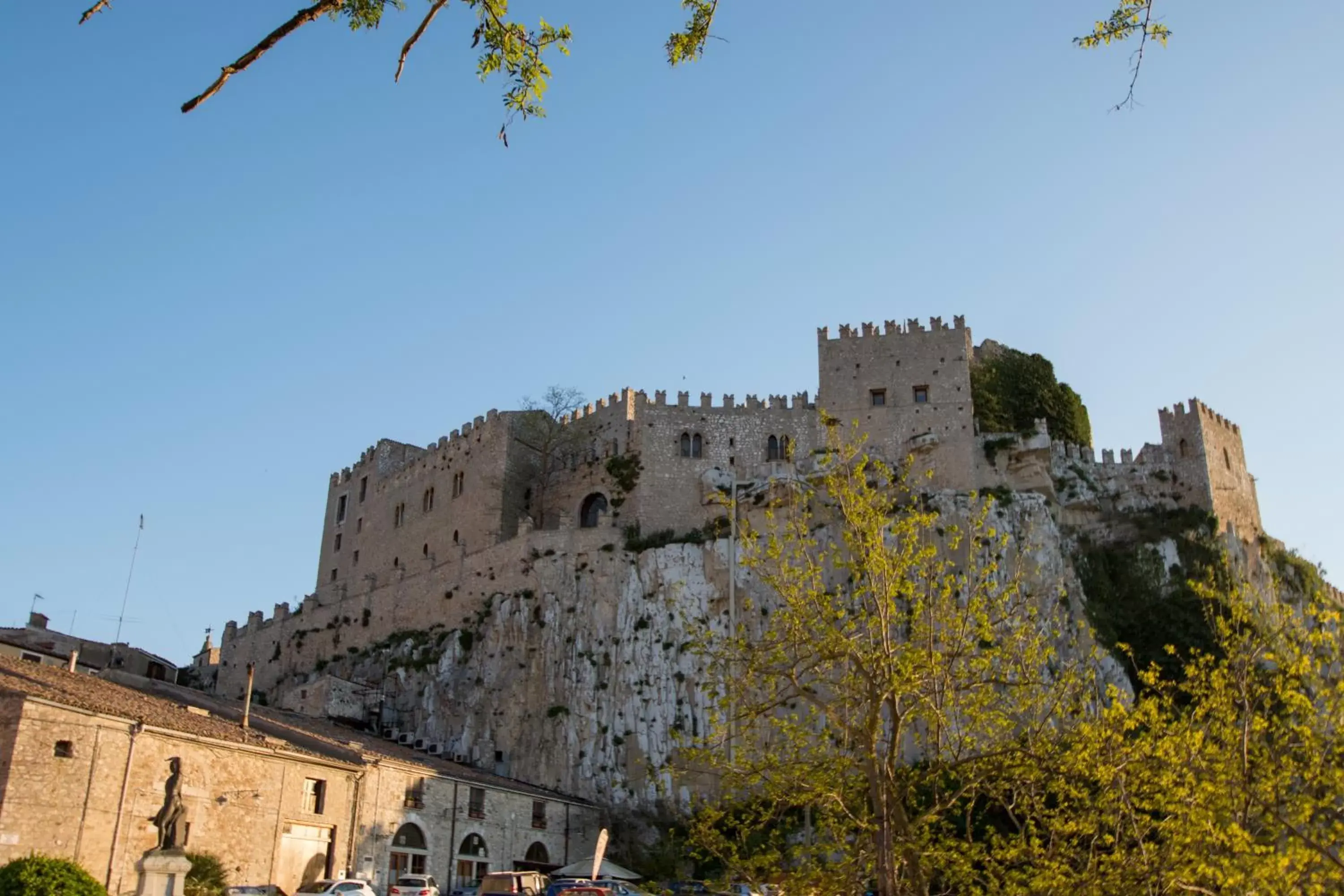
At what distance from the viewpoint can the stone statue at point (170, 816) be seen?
2036 cm

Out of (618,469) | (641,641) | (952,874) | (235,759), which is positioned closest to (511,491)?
(618,469)

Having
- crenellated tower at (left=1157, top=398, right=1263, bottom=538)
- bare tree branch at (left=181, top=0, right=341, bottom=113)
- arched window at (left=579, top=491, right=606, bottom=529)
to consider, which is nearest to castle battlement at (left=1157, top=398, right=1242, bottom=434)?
crenellated tower at (left=1157, top=398, right=1263, bottom=538)

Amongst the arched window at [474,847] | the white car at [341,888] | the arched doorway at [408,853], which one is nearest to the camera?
the white car at [341,888]

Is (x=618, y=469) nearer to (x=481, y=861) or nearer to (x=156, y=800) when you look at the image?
(x=481, y=861)

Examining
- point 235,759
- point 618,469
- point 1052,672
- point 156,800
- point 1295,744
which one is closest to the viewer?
point 1295,744

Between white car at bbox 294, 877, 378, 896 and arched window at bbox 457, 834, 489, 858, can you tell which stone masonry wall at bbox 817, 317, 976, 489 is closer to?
arched window at bbox 457, 834, 489, 858

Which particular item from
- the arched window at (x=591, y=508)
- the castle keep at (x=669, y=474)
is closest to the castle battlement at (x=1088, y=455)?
the castle keep at (x=669, y=474)

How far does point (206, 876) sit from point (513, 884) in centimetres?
765

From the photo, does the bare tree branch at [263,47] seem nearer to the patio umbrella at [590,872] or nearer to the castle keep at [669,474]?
the patio umbrella at [590,872]

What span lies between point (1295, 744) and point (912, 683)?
4.71 m

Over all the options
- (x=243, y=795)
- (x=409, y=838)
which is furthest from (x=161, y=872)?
(x=409, y=838)

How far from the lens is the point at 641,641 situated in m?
48.0

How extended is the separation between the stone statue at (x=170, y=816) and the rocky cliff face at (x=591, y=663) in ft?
81.0

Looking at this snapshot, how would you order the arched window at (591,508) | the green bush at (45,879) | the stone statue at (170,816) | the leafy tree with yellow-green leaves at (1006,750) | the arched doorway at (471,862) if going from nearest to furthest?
the leafy tree with yellow-green leaves at (1006,750), the stone statue at (170,816), the green bush at (45,879), the arched doorway at (471,862), the arched window at (591,508)
